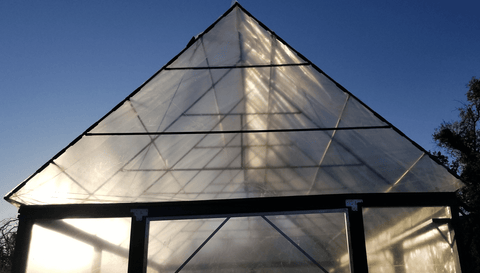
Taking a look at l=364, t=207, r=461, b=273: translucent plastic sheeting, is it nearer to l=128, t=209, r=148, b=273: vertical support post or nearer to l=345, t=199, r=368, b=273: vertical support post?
l=345, t=199, r=368, b=273: vertical support post

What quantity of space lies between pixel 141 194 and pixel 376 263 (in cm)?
418

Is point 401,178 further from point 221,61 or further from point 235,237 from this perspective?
point 221,61

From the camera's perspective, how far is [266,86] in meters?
6.58

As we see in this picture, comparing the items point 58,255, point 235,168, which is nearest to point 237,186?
point 235,168

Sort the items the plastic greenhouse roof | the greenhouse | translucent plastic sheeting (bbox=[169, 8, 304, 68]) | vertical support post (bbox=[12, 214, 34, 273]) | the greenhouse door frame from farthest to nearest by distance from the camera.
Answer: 1. translucent plastic sheeting (bbox=[169, 8, 304, 68])
2. the plastic greenhouse roof
3. the greenhouse door frame
4. the greenhouse
5. vertical support post (bbox=[12, 214, 34, 273])

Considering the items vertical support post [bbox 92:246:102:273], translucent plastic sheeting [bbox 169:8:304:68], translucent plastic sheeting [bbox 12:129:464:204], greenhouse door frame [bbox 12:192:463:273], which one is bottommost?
vertical support post [bbox 92:246:102:273]

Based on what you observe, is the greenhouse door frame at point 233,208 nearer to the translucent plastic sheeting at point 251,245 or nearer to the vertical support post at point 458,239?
the vertical support post at point 458,239

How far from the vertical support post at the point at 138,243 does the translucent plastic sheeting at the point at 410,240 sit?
3500mm

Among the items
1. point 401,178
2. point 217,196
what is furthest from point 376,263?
point 217,196

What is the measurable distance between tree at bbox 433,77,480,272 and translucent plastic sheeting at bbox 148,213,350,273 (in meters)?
14.9

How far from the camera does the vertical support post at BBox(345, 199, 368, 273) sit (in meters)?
5.36

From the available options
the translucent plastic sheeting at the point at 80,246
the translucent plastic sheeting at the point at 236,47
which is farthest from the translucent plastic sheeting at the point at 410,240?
the translucent plastic sheeting at the point at 80,246

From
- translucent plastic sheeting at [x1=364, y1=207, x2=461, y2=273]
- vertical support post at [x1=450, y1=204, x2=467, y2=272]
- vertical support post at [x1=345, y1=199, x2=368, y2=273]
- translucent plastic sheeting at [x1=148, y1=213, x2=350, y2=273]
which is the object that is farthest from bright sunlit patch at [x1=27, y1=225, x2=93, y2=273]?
vertical support post at [x1=450, y1=204, x2=467, y2=272]

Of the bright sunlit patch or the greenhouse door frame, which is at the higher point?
the greenhouse door frame
